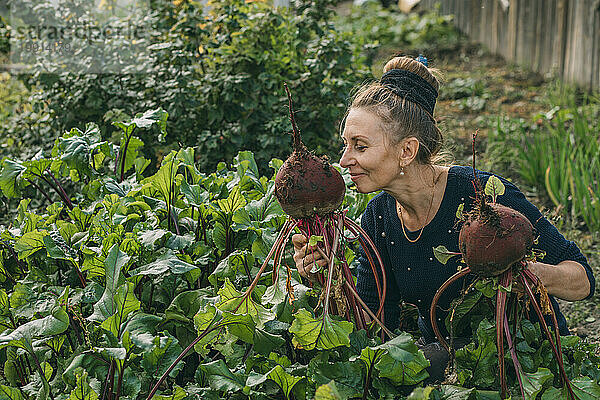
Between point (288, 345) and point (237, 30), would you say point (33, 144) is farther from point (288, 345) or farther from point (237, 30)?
point (288, 345)

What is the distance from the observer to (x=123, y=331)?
164 cm

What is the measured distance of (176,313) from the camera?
6.17 ft

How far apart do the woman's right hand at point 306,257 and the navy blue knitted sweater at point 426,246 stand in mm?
571

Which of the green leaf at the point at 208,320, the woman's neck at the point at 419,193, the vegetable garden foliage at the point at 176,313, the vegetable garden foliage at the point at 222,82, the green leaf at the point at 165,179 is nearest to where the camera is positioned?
the vegetable garden foliage at the point at 176,313

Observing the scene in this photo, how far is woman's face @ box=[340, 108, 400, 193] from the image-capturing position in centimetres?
184

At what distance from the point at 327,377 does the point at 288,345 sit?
1.09 feet

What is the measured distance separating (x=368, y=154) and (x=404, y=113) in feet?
0.67

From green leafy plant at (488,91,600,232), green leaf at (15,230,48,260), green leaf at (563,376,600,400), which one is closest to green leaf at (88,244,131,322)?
green leaf at (15,230,48,260)

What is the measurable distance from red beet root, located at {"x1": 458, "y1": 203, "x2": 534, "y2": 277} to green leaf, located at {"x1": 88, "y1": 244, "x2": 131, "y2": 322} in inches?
34.7

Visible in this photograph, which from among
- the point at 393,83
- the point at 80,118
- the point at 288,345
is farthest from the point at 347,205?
the point at 80,118

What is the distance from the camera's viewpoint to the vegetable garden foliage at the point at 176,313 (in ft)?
5.00

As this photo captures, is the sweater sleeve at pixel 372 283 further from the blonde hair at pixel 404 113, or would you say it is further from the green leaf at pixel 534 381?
the green leaf at pixel 534 381

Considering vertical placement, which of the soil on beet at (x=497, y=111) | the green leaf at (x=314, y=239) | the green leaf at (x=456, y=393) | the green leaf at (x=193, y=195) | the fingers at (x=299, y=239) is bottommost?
the soil on beet at (x=497, y=111)

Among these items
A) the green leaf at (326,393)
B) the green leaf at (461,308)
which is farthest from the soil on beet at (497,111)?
the green leaf at (326,393)
